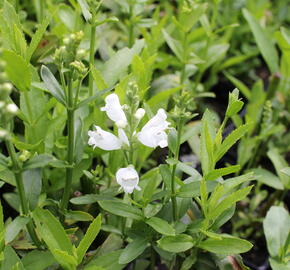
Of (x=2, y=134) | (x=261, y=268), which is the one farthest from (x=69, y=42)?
(x=261, y=268)

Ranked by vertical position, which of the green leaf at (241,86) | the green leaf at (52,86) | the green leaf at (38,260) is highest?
the green leaf at (52,86)

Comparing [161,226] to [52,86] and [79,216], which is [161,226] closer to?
[79,216]

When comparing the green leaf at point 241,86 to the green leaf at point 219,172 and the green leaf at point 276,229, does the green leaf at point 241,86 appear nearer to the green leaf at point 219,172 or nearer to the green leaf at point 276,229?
the green leaf at point 276,229

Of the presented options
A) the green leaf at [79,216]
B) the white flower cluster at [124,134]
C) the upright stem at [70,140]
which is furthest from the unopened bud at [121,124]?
the green leaf at [79,216]

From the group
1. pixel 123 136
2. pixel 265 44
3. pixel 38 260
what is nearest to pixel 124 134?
pixel 123 136

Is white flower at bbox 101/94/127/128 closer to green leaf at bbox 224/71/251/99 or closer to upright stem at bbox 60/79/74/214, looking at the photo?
upright stem at bbox 60/79/74/214

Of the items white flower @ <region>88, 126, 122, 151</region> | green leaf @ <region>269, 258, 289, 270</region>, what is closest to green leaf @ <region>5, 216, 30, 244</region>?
white flower @ <region>88, 126, 122, 151</region>
